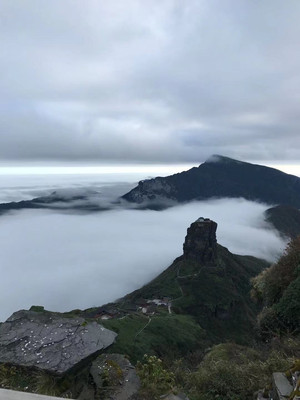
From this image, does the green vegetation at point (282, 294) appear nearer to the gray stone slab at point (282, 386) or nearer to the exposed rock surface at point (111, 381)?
the exposed rock surface at point (111, 381)

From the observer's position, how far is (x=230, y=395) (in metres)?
9.09

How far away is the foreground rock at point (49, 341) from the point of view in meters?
9.40

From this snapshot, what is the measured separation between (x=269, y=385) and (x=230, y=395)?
1.94 meters

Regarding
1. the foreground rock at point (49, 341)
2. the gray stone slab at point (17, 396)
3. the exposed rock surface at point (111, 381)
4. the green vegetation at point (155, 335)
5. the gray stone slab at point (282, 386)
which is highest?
the gray stone slab at point (17, 396)

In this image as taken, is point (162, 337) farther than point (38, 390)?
Yes

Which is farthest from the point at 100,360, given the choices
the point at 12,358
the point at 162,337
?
the point at 162,337

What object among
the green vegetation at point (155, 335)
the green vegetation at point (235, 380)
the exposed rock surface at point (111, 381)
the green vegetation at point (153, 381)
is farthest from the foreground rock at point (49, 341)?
the green vegetation at point (155, 335)

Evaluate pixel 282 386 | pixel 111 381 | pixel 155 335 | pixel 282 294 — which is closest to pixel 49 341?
pixel 111 381

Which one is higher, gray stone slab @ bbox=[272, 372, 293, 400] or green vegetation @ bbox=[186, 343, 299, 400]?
gray stone slab @ bbox=[272, 372, 293, 400]

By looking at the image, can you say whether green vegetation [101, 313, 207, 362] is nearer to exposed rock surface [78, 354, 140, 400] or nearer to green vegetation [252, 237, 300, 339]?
green vegetation [252, 237, 300, 339]

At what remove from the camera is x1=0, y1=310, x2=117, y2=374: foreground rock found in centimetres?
940

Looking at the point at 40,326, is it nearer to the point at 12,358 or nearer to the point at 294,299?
the point at 12,358

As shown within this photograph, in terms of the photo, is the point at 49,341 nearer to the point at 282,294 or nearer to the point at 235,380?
the point at 235,380

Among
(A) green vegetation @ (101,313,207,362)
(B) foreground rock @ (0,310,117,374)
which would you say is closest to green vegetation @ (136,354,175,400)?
(B) foreground rock @ (0,310,117,374)
